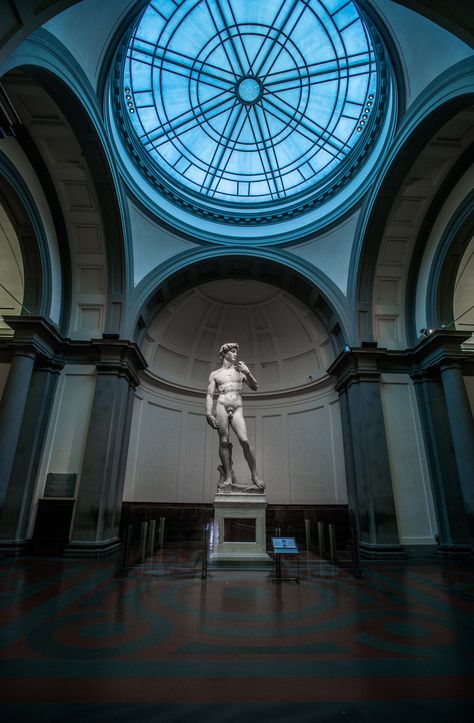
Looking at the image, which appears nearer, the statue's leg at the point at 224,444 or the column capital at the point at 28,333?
the statue's leg at the point at 224,444

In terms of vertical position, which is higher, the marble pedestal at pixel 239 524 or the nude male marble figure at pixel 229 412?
the nude male marble figure at pixel 229 412

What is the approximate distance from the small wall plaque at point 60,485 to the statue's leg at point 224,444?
13.6ft

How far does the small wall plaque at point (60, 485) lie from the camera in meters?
8.83

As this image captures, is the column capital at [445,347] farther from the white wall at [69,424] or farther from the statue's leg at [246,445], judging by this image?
the white wall at [69,424]

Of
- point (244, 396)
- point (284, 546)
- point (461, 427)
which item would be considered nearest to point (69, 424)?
point (284, 546)

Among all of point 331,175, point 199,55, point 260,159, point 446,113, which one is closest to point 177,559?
point 446,113

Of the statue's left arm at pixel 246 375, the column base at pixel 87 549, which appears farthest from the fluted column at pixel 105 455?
the statue's left arm at pixel 246 375

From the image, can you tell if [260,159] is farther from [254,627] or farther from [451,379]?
[254,627]

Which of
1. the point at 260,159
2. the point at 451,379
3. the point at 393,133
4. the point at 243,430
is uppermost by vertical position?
the point at 260,159

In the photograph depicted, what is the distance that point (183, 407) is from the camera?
551 inches

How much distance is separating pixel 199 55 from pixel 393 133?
6.52 metres

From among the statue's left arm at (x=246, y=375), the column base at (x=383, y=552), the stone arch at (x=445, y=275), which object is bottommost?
the column base at (x=383, y=552)

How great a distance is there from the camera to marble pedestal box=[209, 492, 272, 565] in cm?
696

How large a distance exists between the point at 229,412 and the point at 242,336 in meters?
7.47
